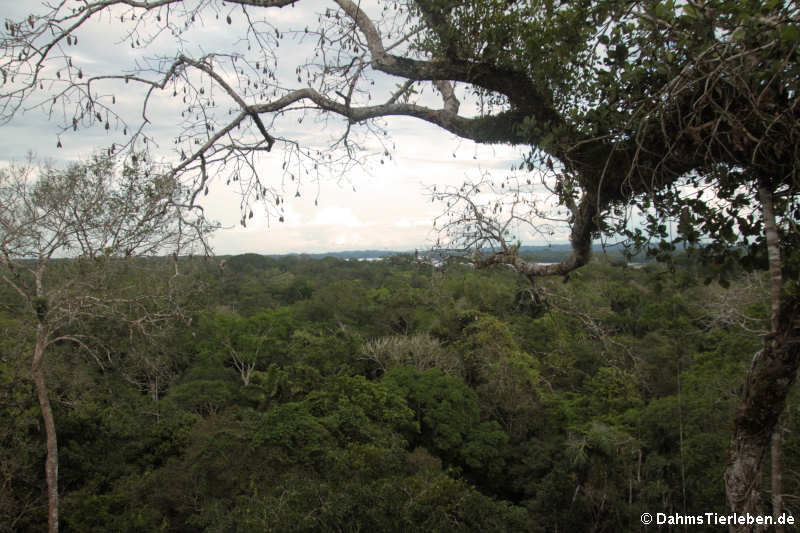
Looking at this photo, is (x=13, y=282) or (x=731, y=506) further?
(x=13, y=282)

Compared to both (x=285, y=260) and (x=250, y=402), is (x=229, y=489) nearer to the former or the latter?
(x=250, y=402)

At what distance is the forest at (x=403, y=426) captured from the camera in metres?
5.49

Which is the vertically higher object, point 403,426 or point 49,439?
point 49,439

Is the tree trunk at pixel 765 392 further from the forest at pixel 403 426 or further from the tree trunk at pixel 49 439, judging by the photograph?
the tree trunk at pixel 49 439

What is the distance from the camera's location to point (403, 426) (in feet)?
38.7

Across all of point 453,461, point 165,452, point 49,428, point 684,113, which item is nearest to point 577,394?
point 453,461

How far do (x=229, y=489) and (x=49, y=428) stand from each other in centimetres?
270

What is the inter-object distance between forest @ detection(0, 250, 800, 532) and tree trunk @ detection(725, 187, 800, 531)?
408 millimetres

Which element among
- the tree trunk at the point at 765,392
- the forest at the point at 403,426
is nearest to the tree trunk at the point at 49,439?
the forest at the point at 403,426

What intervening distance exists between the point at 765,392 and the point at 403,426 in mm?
10579

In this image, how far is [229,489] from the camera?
305 inches

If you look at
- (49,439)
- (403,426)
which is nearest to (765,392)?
(49,439)

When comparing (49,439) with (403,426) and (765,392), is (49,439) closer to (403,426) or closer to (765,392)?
(403,426)

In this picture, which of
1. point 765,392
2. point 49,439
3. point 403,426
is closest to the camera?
point 765,392
